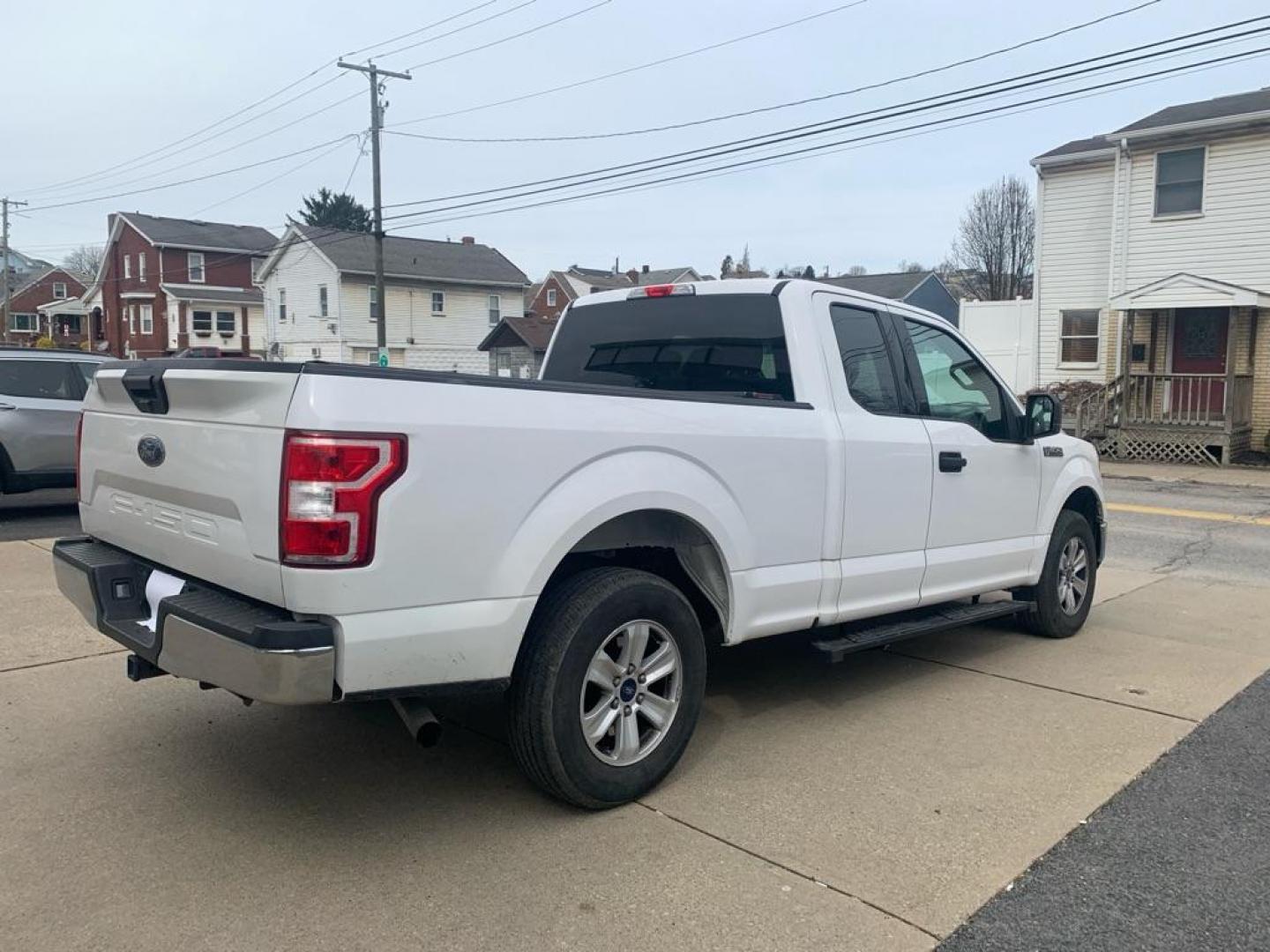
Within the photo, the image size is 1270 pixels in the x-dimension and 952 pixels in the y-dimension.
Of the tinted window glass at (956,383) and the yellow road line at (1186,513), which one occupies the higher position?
the tinted window glass at (956,383)

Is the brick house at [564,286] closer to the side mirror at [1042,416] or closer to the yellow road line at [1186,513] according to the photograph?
the yellow road line at [1186,513]

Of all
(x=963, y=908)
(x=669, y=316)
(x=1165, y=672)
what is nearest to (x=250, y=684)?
(x=963, y=908)

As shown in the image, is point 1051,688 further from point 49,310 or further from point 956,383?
point 49,310

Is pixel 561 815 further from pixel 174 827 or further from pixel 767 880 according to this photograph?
pixel 174 827

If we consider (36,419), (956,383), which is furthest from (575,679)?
(36,419)

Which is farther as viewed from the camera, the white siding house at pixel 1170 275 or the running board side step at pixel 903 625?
the white siding house at pixel 1170 275

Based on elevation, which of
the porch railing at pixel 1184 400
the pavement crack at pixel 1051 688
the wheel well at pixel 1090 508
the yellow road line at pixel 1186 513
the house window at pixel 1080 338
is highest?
→ the house window at pixel 1080 338

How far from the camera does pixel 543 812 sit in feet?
12.2

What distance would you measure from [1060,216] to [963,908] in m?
22.1

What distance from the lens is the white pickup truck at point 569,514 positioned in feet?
9.80

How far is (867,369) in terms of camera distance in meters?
4.82

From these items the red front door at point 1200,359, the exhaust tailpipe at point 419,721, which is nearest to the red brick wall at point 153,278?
the red front door at point 1200,359

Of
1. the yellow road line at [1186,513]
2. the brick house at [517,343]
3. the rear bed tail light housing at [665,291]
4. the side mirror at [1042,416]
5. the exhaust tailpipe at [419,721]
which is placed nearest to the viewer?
the exhaust tailpipe at [419,721]

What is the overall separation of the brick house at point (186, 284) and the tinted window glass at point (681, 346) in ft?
164
